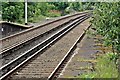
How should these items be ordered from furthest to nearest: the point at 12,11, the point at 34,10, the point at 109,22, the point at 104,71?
1. the point at 34,10
2. the point at 12,11
3. the point at 104,71
4. the point at 109,22

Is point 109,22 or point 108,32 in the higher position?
point 109,22

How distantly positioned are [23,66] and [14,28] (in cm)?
1237

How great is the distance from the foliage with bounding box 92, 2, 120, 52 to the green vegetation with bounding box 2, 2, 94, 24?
29.4ft

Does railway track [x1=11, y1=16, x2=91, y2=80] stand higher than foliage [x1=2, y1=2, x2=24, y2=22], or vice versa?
railway track [x1=11, y1=16, x2=91, y2=80]

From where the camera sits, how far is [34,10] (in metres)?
33.2

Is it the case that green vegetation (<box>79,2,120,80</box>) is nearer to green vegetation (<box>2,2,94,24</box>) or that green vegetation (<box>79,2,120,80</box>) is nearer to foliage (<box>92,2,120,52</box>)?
foliage (<box>92,2,120,52</box>)

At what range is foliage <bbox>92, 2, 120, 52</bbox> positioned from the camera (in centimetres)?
710

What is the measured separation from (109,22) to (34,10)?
2599 cm

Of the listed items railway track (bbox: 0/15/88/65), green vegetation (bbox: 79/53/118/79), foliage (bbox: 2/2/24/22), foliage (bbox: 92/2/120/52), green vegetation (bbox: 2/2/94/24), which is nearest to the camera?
foliage (bbox: 92/2/120/52)

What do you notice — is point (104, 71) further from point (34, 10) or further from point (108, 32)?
point (34, 10)

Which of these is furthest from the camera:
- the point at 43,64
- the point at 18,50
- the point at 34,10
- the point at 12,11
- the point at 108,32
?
the point at 34,10

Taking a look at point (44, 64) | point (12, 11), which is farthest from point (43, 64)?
point (12, 11)

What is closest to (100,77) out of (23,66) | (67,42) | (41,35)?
(23,66)

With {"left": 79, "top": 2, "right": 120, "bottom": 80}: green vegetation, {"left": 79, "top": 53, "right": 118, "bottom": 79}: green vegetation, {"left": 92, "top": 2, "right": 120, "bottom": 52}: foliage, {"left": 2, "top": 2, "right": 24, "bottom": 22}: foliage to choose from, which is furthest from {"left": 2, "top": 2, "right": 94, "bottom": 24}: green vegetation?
{"left": 92, "top": 2, "right": 120, "bottom": 52}: foliage
